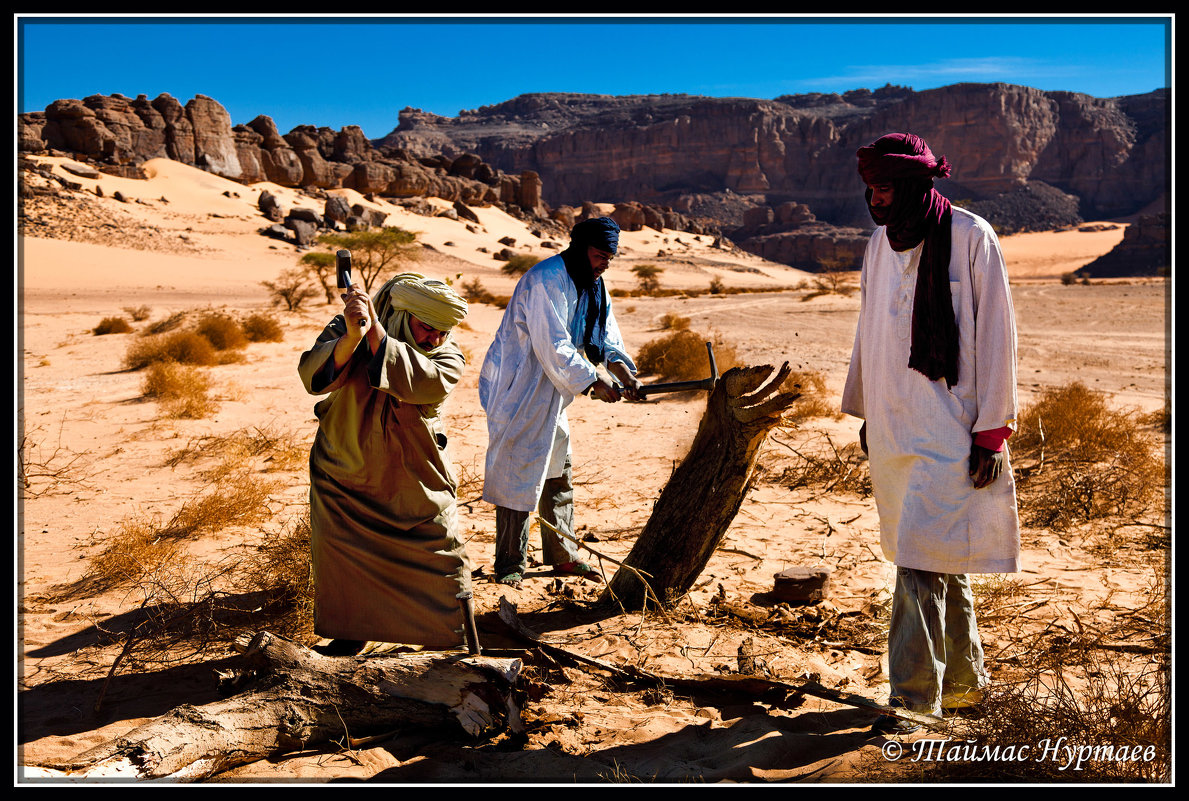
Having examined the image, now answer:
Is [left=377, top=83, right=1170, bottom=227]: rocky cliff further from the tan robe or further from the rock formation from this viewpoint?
the tan robe

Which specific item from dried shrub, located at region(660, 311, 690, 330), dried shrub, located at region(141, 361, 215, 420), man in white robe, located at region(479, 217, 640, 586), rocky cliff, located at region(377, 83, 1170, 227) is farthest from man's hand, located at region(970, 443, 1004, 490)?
rocky cliff, located at region(377, 83, 1170, 227)

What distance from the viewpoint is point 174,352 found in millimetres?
10273

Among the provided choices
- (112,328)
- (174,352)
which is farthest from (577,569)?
(112,328)

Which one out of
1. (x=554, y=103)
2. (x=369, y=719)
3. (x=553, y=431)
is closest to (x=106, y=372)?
(x=553, y=431)

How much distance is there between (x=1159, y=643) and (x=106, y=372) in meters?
10.4

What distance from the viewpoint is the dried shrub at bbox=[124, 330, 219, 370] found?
1010 cm

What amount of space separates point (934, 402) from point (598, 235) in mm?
1789

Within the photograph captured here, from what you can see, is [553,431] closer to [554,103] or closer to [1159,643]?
[1159,643]

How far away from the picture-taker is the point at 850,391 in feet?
9.34

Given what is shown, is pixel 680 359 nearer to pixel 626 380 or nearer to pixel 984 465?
pixel 626 380

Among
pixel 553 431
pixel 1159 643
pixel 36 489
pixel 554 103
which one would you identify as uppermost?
pixel 554 103

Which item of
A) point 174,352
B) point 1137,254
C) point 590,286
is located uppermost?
point 1137,254

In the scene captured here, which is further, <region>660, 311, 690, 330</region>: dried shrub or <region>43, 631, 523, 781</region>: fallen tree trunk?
<region>660, 311, 690, 330</region>: dried shrub

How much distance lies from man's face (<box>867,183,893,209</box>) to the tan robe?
1358mm
